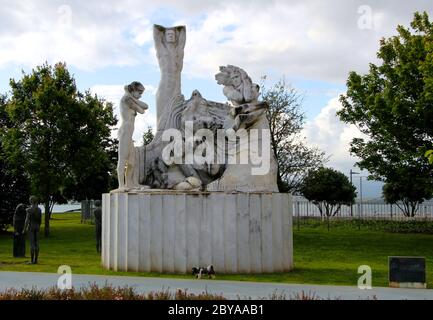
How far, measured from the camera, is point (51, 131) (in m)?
31.2

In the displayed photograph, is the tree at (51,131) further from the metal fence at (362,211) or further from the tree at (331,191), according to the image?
the tree at (331,191)

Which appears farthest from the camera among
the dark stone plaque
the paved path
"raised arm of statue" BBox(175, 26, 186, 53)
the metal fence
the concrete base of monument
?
the metal fence

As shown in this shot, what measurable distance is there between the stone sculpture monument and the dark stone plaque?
3521 mm

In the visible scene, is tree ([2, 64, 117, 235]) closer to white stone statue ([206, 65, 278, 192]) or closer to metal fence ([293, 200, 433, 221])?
metal fence ([293, 200, 433, 221])

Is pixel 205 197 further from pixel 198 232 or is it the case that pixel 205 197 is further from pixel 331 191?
pixel 331 191

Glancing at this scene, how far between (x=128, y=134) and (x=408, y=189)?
2592 centimetres

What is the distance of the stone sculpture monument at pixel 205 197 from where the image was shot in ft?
47.0

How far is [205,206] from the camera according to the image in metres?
14.3

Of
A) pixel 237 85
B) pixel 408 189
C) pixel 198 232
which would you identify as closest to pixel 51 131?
pixel 237 85

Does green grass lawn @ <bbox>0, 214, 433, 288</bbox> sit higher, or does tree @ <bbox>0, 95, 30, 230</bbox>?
tree @ <bbox>0, 95, 30, 230</bbox>

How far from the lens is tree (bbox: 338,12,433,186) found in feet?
84.6

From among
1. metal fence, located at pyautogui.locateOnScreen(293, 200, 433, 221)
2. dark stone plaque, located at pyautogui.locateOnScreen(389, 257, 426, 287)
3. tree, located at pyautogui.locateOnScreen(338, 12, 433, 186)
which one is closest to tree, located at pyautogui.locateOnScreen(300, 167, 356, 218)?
metal fence, located at pyautogui.locateOnScreen(293, 200, 433, 221)

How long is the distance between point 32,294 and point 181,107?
851cm
